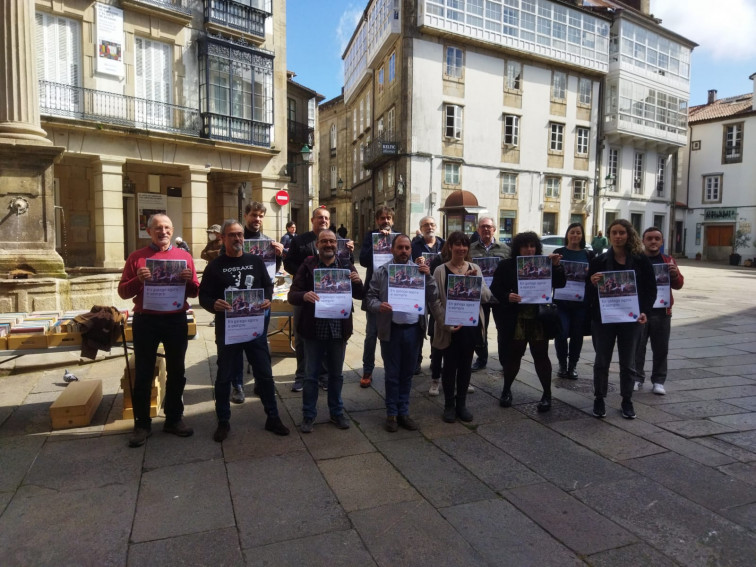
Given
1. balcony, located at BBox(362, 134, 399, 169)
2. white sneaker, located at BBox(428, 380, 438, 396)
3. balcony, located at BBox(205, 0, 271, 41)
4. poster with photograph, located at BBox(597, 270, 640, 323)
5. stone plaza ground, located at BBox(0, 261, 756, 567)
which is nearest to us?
stone plaza ground, located at BBox(0, 261, 756, 567)

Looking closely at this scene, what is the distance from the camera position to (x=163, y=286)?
424 centimetres

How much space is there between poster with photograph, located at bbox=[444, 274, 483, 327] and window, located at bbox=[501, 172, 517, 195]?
2607cm

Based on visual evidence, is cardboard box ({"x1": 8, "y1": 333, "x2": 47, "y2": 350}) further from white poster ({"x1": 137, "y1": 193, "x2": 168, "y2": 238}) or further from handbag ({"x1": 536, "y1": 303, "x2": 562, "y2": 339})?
white poster ({"x1": 137, "y1": 193, "x2": 168, "y2": 238})

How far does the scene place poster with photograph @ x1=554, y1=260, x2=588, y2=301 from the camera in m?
5.95

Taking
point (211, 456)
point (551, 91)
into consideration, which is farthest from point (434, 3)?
point (211, 456)

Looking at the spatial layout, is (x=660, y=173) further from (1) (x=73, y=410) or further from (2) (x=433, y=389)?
(1) (x=73, y=410)

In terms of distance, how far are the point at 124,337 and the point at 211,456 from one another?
1546 mm

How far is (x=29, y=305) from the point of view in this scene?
7.28 metres

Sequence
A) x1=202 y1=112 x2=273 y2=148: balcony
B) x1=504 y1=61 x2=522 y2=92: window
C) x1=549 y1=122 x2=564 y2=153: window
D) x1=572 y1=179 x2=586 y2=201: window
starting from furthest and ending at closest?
1. x1=572 y1=179 x2=586 y2=201: window
2. x1=549 y1=122 x2=564 y2=153: window
3. x1=504 y1=61 x2=522 y2=92: window
4. x1=202 y1=112 x2=273 y2=148: balcony

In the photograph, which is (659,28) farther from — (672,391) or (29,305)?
(29,305)

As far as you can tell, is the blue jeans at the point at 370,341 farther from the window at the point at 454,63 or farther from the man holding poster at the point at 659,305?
the window at the point at 454,63

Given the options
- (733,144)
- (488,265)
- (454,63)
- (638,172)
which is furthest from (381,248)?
(733,144)

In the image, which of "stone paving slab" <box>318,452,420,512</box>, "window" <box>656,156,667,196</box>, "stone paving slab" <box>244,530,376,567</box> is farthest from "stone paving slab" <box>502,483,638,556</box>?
"window" <box>656,156,667,196</box>

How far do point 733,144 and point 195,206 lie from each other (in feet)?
134
